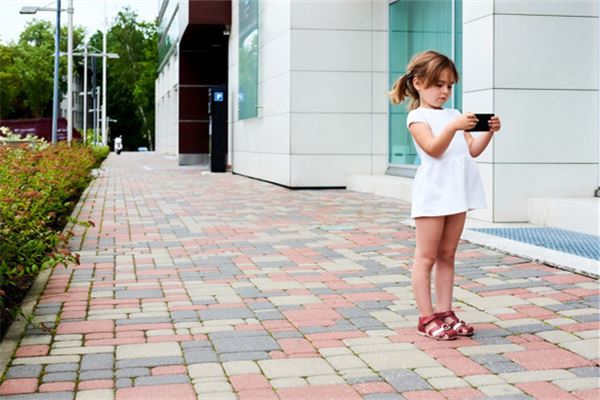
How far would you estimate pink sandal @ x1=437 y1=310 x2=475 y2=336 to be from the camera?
4863 mm

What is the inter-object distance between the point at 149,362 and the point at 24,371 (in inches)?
22.8

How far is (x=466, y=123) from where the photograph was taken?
4465 mm

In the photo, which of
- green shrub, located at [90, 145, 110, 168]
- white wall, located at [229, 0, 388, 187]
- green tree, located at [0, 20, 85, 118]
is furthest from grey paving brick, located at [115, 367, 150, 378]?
green tree, located at [0, 20, 85, 118]

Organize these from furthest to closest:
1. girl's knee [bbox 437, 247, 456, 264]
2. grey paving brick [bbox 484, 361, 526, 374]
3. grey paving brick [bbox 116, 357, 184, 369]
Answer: girl's knee [bbox 437, 247, 456, 264]
grey paving brick [bbox 116, 357, 184, 369]
grey paving brick [bbox 484, 361, 526, 374]

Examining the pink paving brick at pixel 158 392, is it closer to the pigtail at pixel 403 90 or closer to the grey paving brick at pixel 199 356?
the grey paving brick at pixel 199 356

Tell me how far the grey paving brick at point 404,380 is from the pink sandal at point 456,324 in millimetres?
742

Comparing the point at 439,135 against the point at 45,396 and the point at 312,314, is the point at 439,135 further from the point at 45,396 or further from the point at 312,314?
the point at 45,396

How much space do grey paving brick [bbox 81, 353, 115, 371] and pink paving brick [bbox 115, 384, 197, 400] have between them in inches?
16.5

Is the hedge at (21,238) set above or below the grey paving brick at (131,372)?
above

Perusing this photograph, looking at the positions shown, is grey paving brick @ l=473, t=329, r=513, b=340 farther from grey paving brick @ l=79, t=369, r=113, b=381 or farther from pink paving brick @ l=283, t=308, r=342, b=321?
grey paving brick @ l=79, t=369, r=113, b=381

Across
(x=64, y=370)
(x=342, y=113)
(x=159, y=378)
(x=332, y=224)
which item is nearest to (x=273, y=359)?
(x=159, y=378)

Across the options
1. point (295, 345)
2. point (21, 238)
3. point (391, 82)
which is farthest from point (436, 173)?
point (391, 82)

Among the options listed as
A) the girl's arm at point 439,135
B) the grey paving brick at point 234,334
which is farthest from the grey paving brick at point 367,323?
the girl's arm at point 439,135

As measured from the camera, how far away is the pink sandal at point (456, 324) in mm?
4863
